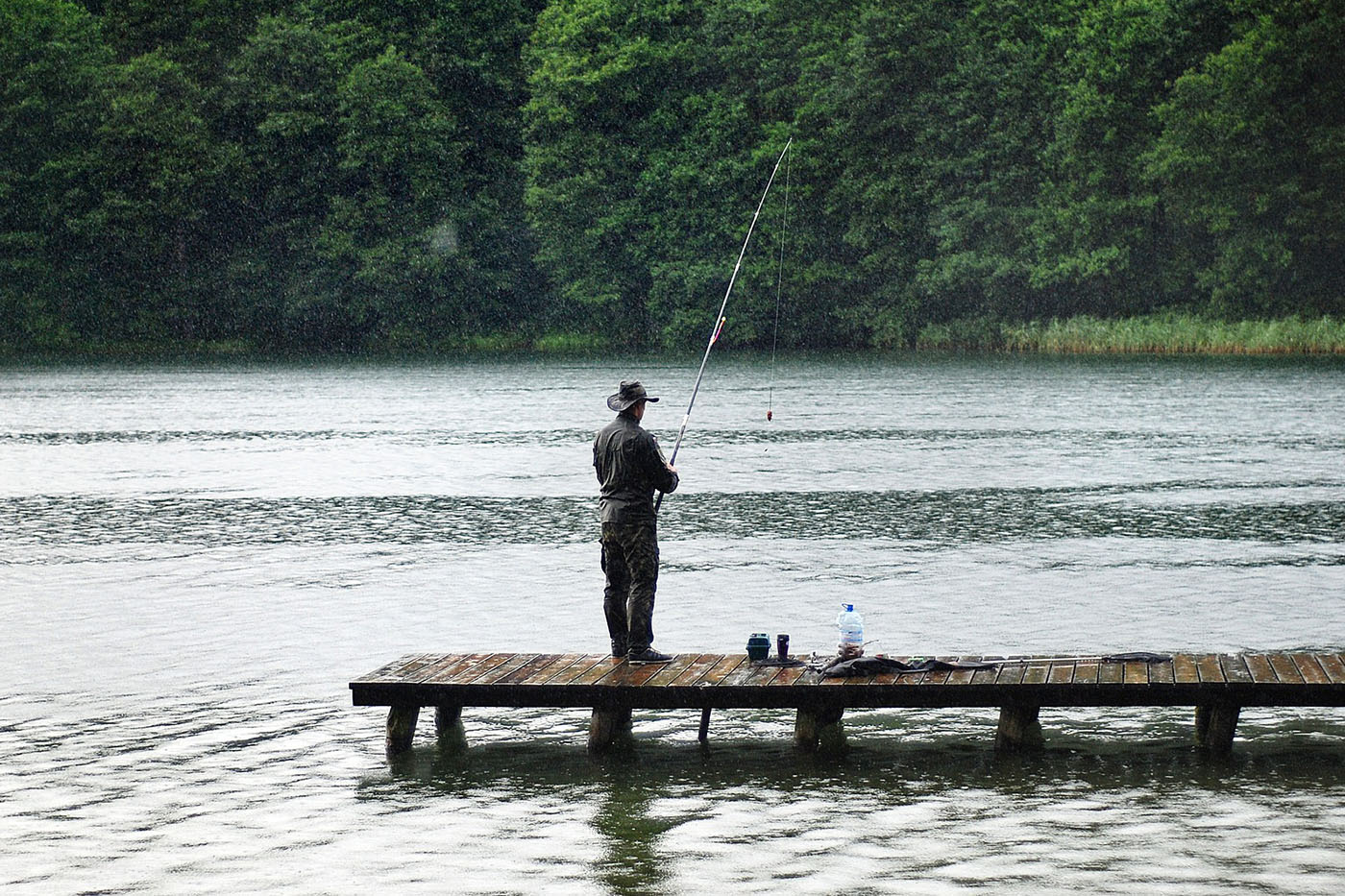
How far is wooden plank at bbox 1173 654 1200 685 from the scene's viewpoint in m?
9.80

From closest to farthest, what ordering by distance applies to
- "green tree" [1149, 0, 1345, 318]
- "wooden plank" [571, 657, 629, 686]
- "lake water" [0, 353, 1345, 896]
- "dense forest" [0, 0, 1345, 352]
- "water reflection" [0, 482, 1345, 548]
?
"lake water" [0, 353, 1345, 896]
"wooden plank" [571, 657, 629, 686]
"water reflection" [0, 482, 1345, 548]
"green tree" [1149, 0, 1345, 318]
"dense forest" [0, 0, 1345, 352]

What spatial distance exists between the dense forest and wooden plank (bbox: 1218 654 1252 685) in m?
64.3

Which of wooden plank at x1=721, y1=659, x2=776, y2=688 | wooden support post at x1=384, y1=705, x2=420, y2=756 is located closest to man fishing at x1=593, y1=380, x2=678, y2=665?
wooden plank at x1=721, y1=659, x2=776, y2=688

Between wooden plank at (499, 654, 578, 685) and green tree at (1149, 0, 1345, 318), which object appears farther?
green tree at (1149, 0, 1345, 318)

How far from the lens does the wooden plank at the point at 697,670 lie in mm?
9992

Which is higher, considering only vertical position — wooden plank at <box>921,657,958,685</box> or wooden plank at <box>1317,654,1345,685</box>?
wooden plank at <box>921,657,958,685</box>

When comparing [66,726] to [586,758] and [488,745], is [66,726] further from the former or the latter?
[586,758]

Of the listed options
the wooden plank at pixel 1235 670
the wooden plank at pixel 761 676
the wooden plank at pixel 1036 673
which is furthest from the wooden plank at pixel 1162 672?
the wooden plank at pixel 761 676

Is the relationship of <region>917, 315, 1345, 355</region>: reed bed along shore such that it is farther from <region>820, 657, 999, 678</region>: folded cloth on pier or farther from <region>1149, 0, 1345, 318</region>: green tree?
<region>820, 657, 999, 678</region>: folded cloth on pier

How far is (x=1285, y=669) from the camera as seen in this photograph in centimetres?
1016

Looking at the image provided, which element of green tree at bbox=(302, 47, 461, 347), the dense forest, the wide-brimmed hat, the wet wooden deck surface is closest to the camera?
the wet wooden deck surface

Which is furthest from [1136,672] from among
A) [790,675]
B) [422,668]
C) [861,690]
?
[422,668]

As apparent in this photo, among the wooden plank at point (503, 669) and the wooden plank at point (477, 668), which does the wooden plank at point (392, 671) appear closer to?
the wooden plank at point (477, 668)

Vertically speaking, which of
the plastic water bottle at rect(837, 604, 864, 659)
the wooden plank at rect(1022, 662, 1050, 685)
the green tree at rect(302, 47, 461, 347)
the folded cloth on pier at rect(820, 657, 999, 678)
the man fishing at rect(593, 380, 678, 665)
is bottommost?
the wooden plank at rect(1022, 662, 1050, 685)
